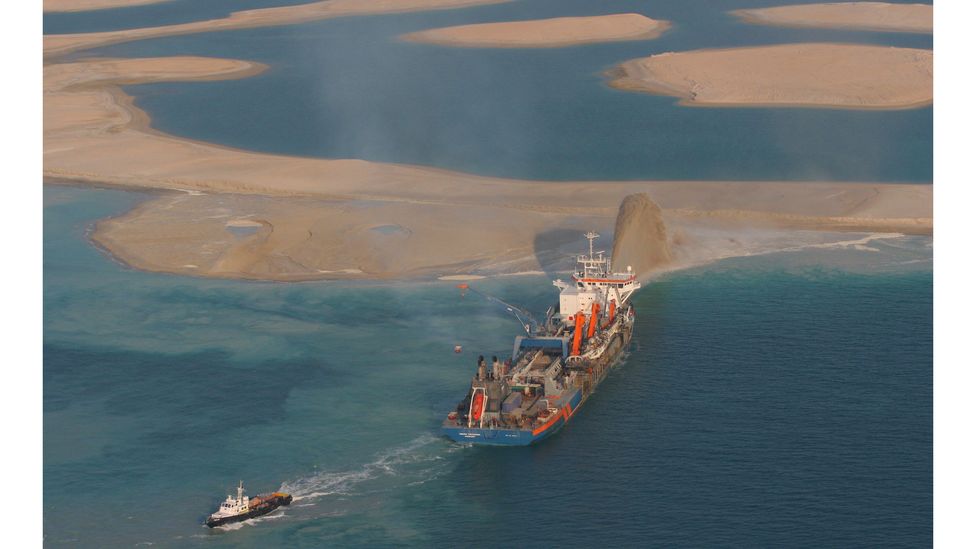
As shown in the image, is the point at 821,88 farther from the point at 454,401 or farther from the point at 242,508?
the point at 242,508

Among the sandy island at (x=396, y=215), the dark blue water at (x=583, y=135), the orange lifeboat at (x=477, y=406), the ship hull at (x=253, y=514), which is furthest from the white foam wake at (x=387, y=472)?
the dark blue water at (x=583, y=135)

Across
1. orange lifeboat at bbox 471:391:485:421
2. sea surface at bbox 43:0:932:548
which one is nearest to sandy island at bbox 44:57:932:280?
sea surface at bbox 43:0:932:548

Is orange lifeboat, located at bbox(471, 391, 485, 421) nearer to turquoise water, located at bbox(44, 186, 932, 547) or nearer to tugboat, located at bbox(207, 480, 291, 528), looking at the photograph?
turquoise water, located at bbox(44, 186, 932, 547)

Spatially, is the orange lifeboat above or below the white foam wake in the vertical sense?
above

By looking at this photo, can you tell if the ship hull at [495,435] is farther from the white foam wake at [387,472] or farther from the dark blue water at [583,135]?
the dark blue water at [583,135]

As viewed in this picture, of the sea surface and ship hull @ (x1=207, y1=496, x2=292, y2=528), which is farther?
ship hull @ (x1=207, y1=496, x2=292, y2=528)

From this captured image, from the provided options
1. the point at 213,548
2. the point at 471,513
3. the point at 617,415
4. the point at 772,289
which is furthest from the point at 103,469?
the point at 772,289
